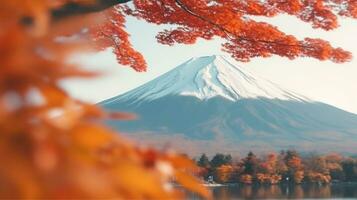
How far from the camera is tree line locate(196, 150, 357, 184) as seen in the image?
5392cm

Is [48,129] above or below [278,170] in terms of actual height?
below

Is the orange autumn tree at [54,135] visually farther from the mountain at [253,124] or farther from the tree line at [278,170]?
the mountain at [253,124]

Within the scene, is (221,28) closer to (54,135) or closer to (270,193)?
(54,135)

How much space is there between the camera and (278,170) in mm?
64250

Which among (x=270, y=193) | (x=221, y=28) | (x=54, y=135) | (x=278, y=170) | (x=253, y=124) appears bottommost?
(x=54, y=135)

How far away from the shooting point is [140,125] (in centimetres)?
19225

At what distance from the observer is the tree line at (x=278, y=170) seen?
5392 cm

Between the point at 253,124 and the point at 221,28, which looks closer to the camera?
the point at 221,28

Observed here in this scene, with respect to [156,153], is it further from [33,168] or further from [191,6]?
[191,6]

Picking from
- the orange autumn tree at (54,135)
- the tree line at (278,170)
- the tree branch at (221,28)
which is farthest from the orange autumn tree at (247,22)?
the tree line at (278,170)

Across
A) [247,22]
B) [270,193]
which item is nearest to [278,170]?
[270,193]

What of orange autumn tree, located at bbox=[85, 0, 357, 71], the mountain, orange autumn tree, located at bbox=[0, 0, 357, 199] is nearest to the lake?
orange autumn tree, located at bbox=[85, 0, 357, 71]

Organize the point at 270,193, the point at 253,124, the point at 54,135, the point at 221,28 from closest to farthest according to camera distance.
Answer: the point at 54,135, the point at 221,28, the point at 270,193, the point at 253,124

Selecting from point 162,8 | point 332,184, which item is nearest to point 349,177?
point 332,184
